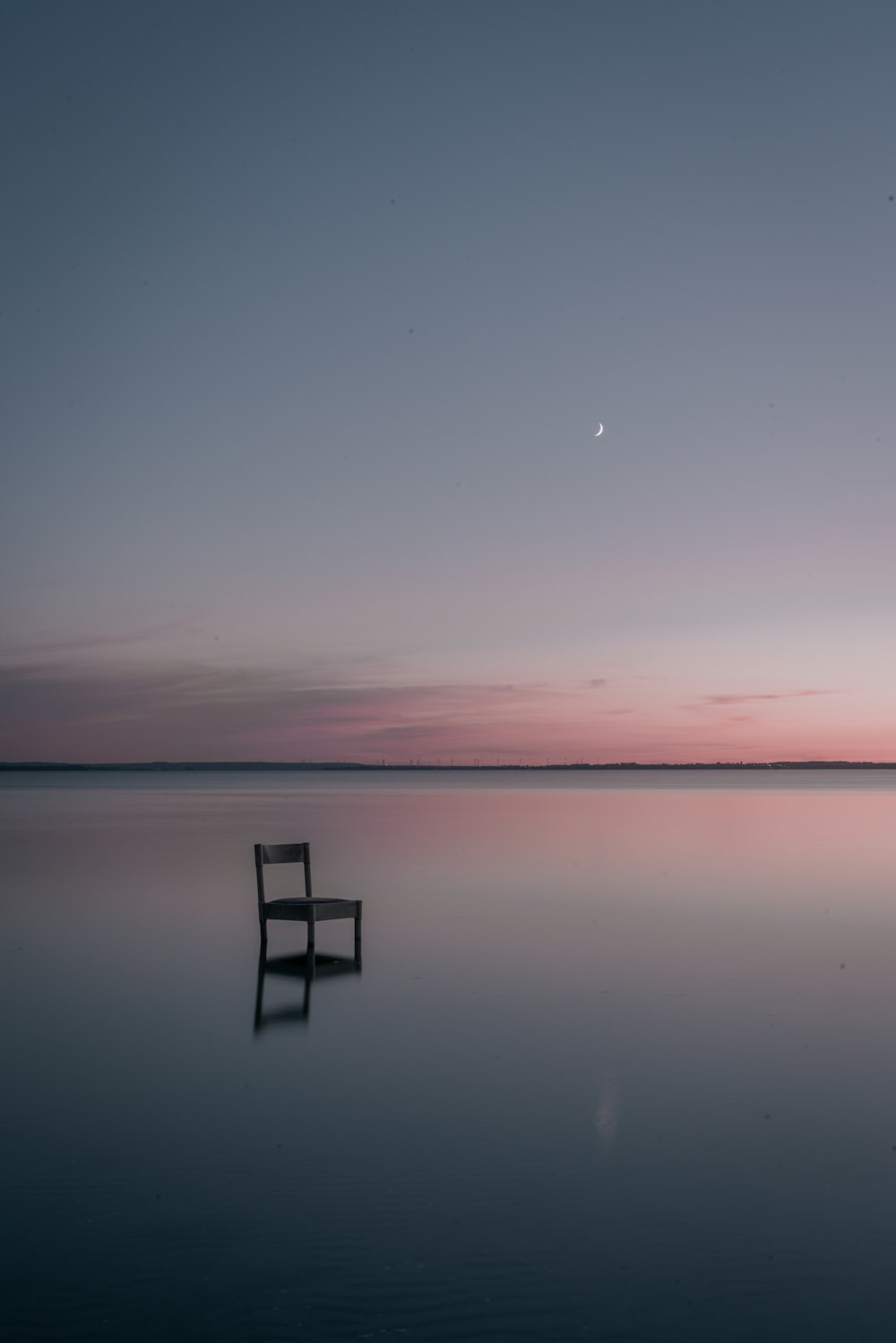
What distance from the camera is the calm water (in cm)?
524

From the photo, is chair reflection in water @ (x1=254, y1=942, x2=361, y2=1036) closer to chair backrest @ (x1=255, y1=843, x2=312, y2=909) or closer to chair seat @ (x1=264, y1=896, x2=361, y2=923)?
chair seat @ (x1=264, y1=896, x2=361, y2=923)

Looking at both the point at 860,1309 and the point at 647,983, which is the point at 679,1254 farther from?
the point at 647,983

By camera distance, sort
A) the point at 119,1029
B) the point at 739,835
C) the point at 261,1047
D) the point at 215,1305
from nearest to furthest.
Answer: the point at 215,1305
the point at 261,1047
the point at 119,1029
the point at 739,835

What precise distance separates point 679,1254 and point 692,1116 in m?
2.44

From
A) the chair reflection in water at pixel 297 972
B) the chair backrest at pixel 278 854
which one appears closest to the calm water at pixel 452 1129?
the chair reflection in water at pixel 297 972

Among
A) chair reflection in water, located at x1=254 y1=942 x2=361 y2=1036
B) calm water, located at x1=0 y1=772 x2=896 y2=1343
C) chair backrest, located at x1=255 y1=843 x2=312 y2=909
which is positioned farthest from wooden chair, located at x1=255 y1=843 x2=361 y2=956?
calm water, located at x1=0 y1=772 x2=896 y2=1343

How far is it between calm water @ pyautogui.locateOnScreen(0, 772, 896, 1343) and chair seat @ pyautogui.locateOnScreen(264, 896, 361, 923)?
2.62 feet

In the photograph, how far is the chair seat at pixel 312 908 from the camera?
13.9m

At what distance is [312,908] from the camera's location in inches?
545

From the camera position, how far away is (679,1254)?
5.79 m

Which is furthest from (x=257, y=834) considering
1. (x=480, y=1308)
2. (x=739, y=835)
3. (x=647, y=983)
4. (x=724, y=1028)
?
(x=480, y=1308)

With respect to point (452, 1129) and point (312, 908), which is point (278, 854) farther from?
point (452, 1129)

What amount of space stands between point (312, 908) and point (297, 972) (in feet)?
2.63

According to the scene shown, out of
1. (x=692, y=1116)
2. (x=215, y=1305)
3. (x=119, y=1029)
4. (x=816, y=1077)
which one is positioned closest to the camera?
(x=215, y=1305)
